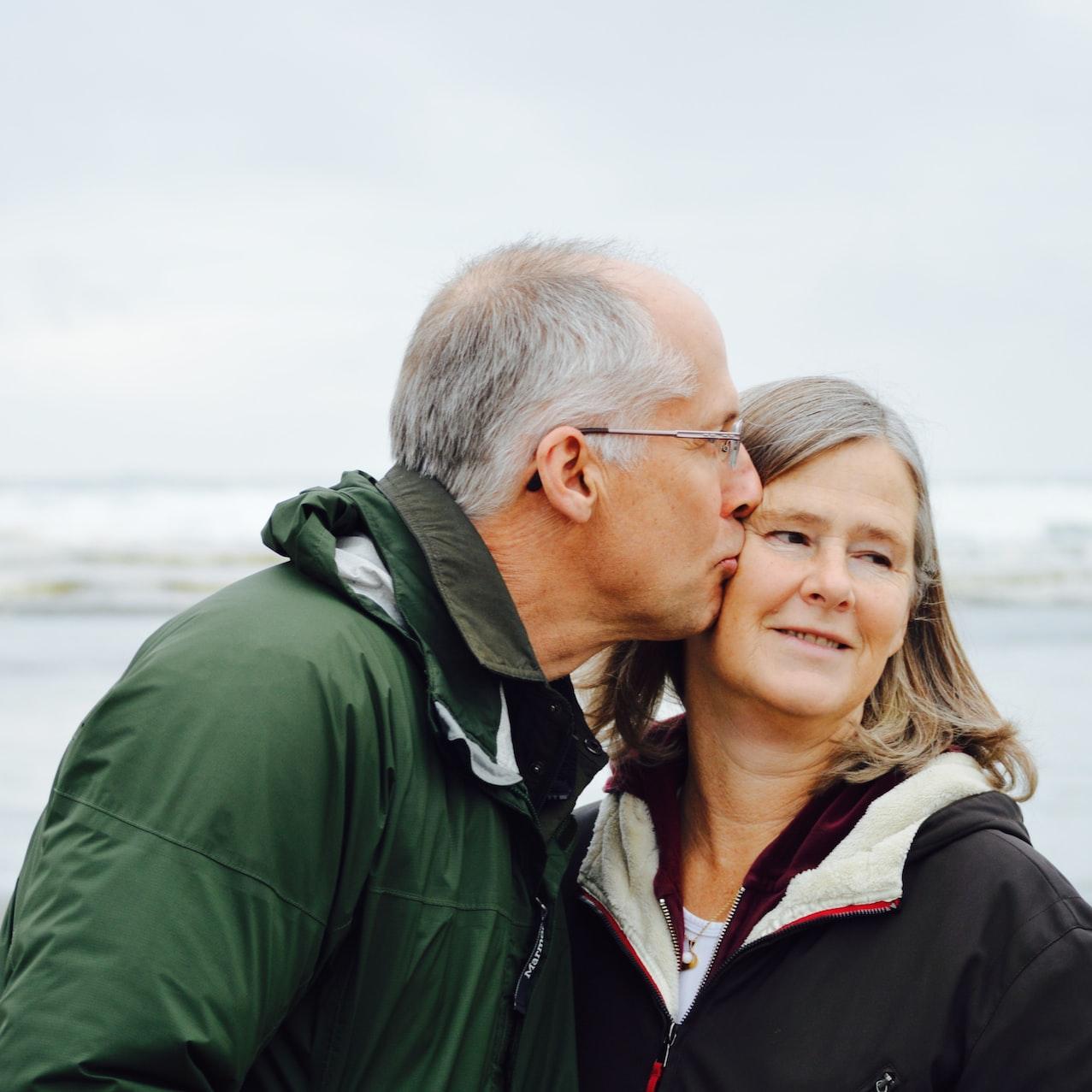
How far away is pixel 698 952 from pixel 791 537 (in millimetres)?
859

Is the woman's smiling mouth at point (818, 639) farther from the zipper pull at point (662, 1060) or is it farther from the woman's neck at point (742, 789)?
the zipper pull at point (662, 1060)

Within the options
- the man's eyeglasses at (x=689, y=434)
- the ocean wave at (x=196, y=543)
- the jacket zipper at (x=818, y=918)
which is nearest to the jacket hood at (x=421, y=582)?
the man's eyeglasses at (x=689, y=434)

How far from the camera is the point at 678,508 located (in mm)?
2699

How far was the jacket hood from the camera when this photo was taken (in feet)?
7.32

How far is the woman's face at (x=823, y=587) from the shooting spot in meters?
2.73

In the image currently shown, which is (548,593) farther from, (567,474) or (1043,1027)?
(1043,1027)

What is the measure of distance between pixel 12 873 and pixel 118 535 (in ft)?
55.4

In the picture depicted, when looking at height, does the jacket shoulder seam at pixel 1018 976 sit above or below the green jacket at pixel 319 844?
below

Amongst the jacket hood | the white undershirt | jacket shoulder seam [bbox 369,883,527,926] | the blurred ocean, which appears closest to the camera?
jacket shoulder seam [bbox 369,883,527,926]

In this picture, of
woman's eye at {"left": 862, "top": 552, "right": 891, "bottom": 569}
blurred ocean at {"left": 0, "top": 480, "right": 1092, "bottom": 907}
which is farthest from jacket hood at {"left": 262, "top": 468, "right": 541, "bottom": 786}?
blurred ocean at {"left": 0, "top": 480, "right": 1092, "bottom": 907}

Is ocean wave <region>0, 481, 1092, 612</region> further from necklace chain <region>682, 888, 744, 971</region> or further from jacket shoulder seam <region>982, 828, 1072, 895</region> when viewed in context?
jacket shoulder seam <region>982, 828, 1072, 895</region>

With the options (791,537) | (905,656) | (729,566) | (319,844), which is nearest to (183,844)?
(319,844)

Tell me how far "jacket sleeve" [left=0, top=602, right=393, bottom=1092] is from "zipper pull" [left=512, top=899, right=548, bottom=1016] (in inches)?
15.4

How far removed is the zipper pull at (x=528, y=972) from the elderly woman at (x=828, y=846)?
1.20 feet
